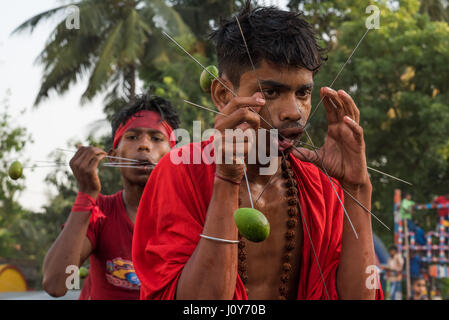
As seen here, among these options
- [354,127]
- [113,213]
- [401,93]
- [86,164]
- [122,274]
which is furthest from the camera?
[401,93]

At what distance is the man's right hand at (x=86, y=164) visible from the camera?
3.89 meters

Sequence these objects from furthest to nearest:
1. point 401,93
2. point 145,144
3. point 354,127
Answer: point 401,93, point 145,144, point 354,127

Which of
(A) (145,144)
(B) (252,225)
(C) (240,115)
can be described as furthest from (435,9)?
(B) (252,225)

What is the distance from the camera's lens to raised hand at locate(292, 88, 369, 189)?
2.45 m

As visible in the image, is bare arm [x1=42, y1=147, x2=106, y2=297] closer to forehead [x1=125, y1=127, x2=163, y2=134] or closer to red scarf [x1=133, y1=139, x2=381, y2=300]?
forehead [x1=125, y1=127, x2=163, y2=134]

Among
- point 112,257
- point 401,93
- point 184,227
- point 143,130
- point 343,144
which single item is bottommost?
point 112,257

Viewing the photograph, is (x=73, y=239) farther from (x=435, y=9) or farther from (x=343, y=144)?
(x=435, y=9)

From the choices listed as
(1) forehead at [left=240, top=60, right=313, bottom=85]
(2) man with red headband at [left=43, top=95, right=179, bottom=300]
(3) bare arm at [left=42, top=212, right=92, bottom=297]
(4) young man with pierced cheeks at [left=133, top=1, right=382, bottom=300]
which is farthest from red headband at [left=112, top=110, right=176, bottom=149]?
(1) forehead at [left=240, top=60, right=313, bottom=85]

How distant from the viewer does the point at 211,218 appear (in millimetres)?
2174

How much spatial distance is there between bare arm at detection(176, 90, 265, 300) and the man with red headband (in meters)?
1.91

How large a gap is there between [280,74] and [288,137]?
11.4 inches

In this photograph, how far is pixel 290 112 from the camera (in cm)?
239

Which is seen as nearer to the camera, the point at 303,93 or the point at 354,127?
the point at 354,127
